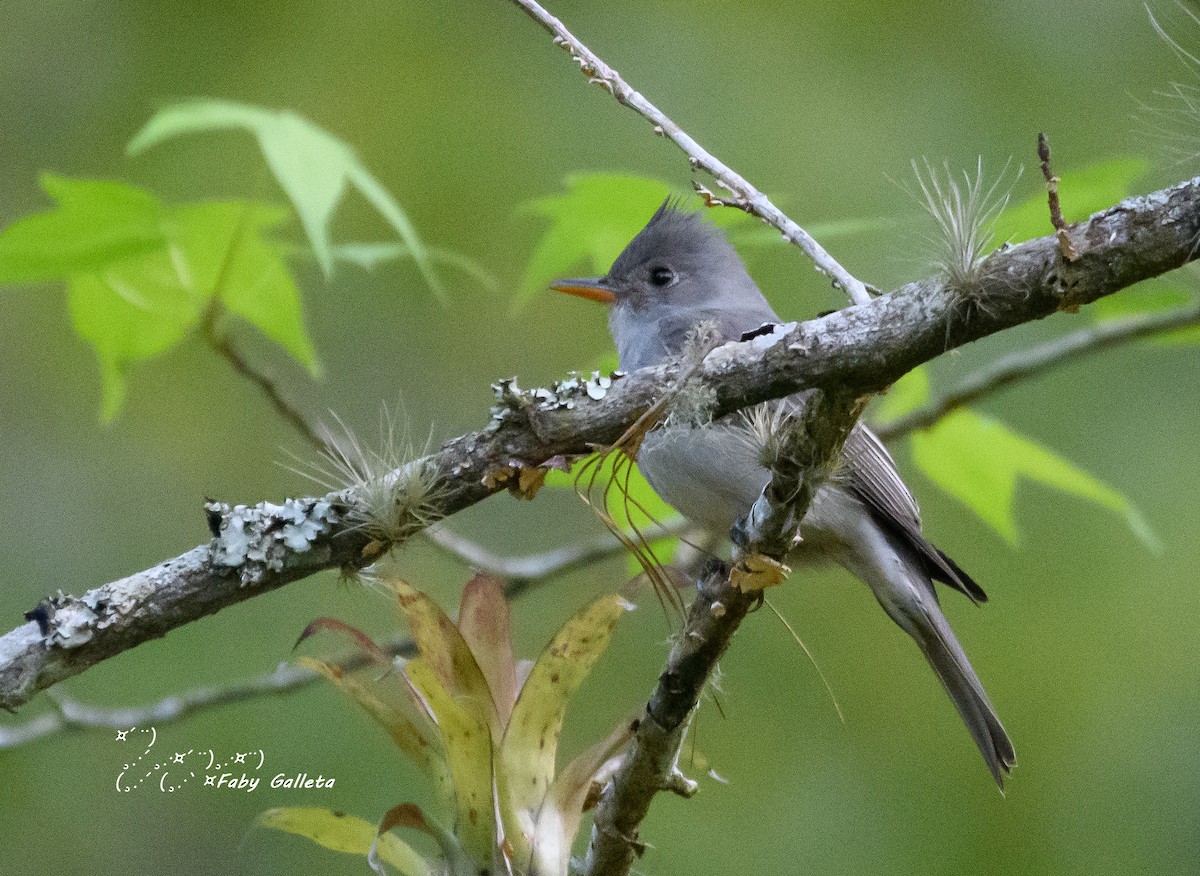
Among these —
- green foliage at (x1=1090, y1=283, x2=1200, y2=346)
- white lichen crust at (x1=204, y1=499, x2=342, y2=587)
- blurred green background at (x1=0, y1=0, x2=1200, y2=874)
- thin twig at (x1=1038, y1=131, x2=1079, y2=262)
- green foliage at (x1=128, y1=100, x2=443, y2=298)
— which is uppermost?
→ thin twig at (x1=1038, y1=131, x2=1079, y2=262)

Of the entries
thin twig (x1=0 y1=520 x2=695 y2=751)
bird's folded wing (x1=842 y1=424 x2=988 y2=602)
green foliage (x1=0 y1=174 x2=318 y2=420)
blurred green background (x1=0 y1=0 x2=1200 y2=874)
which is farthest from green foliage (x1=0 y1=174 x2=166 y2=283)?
blurred green background (x1=0 y1=0 x2=1200 y2=874)

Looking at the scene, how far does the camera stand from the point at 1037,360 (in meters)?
2.84

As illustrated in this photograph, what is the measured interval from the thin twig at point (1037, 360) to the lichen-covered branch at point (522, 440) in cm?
127

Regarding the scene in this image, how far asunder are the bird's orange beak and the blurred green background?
56 cm

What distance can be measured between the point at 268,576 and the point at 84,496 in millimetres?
3010

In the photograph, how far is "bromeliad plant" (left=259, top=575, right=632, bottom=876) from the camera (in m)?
1.39

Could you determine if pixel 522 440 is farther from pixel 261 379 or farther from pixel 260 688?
pixel 260 688

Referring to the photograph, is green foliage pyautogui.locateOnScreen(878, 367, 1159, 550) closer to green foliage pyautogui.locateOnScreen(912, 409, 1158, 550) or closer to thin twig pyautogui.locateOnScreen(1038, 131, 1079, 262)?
green foliage pyautogui.locateOnScreen(912, 409, 1158, 550)

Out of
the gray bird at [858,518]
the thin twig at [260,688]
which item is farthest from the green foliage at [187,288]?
the gray bird at [858,518]

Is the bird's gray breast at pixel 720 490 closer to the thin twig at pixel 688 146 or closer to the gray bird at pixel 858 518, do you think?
the gray bird at pixel 858 518

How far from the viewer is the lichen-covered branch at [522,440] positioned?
1.30 meters

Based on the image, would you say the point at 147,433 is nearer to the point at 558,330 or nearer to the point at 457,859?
the point at 558,330

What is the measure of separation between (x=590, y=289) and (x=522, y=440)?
1757 millimetres

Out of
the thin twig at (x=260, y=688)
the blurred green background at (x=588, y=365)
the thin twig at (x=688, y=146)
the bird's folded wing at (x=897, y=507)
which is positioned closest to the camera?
the thin twig at (x=688, y=146)
